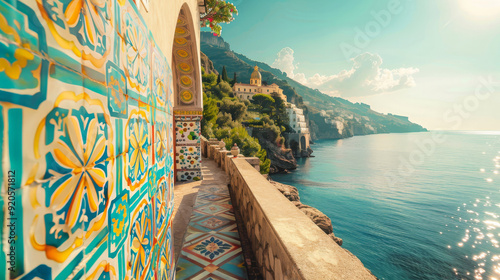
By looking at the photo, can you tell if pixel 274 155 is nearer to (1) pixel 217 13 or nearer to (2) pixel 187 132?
(2) pixel 187 132

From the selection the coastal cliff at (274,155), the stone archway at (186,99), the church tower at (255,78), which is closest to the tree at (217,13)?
the stone archway at (186,99)

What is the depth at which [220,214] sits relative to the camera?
4320mm

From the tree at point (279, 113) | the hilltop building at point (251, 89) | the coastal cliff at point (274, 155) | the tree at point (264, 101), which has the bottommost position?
the coastal cliff at point (274, 155)

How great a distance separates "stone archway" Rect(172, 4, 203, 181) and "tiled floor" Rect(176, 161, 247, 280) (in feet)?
5.69

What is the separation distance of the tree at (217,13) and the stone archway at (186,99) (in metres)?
0.98

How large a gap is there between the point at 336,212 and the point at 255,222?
74.8 ft

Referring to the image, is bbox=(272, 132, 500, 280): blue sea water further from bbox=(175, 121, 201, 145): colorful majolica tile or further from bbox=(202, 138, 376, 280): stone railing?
bbox=(202, 138, 376, 280): stone railing

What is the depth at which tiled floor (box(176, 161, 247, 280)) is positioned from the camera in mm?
2688

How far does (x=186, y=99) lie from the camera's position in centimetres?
571

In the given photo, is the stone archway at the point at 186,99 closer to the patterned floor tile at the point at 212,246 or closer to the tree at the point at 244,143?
the patterned floor tile at the point at 212,246

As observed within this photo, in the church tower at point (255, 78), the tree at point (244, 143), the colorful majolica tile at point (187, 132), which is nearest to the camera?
the colorful majolica tile at point (187, 132)

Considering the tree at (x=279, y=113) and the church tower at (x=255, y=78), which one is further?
the church tower at (x=255, y=78)

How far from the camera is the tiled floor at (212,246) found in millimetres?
2688

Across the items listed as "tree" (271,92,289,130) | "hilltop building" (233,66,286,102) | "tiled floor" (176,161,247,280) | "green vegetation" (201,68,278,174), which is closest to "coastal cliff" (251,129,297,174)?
"green vegetation" (201,68,278,174)
